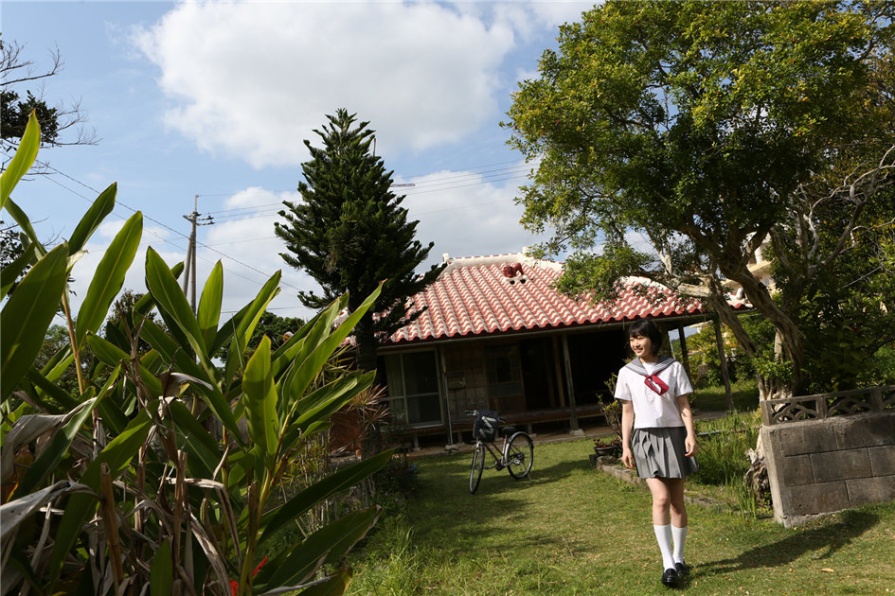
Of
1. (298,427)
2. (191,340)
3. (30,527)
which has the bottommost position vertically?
(30,527)

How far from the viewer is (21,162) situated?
1.16 metres

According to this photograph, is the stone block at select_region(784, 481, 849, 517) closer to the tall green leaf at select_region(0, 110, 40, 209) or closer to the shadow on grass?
the shadow on grass

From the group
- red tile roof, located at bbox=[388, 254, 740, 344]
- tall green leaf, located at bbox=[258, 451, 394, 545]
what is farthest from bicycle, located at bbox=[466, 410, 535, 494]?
tall green leaf, located at bbox=[258, 451, 394, 545]

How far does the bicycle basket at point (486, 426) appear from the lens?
920cm

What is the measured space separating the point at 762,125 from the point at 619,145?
1213mm

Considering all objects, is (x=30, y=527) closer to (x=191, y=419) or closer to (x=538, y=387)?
(x=191, y=419)

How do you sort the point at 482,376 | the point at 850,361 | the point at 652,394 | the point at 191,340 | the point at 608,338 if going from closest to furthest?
the point at 191,340 → the point at 652,394 → the point at 850,361 → the point at 482,376 → the point at 608,338

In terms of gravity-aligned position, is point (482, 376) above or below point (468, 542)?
above

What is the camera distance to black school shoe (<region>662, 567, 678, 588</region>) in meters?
4.29

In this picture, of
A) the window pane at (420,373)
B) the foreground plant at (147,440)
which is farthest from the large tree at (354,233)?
the foreground plant at (147,440)

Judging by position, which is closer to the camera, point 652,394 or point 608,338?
point 652,394

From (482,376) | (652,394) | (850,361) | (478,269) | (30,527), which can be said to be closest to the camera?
(30,527)

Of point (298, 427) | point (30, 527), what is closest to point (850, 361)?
point (298, 427)

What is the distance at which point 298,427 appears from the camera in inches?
54.7
